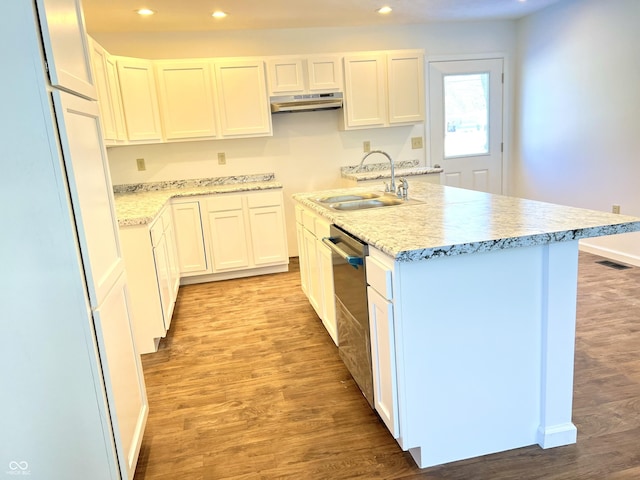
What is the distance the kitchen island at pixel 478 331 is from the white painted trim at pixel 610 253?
271cm

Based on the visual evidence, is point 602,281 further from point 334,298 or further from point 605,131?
point 334,298

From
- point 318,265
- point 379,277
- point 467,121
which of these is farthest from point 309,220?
point 467,121

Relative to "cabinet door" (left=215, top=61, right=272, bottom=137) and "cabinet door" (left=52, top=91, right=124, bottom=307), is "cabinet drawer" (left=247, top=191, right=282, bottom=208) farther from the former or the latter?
"cabinet door" (left=52, top=91, right=124, bottom=307)

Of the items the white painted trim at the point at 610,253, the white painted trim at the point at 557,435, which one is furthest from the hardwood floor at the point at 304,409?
the white painted trim at the point at 610,253

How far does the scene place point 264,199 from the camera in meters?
4.30

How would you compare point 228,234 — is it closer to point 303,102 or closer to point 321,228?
Result: point 303,102

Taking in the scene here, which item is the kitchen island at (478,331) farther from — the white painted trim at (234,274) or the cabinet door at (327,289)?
the white painted trim at (234,274)

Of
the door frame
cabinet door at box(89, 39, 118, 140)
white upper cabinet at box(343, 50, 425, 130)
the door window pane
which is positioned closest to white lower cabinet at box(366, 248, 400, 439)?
cabinet door at box(89, 39, 118, 140)

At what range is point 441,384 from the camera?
1.68 meters

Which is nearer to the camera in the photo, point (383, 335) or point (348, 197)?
point (383, 335)

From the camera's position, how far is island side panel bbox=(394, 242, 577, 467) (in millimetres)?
1622

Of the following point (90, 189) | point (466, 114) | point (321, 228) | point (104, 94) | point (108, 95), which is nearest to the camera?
point (90, 189)

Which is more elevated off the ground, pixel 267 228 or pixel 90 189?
pixel 90 189

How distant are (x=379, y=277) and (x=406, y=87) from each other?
137 inches
